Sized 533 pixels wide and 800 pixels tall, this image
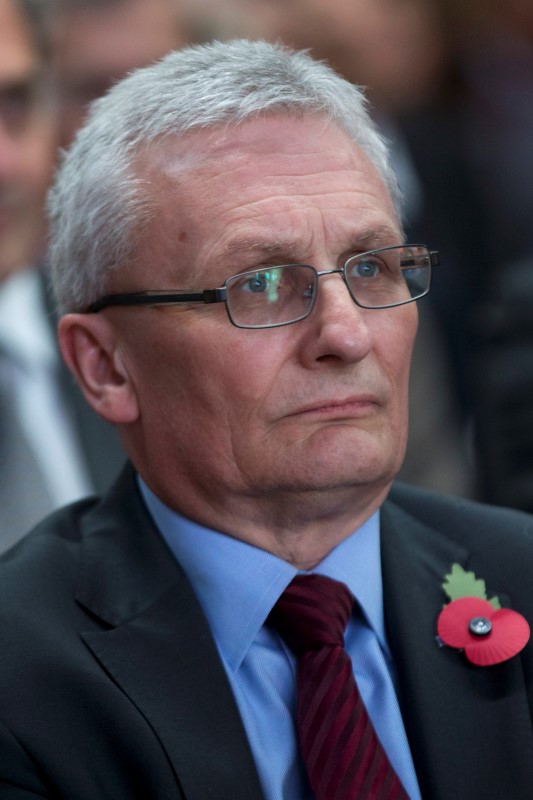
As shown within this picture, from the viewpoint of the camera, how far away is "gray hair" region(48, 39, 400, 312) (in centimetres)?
242

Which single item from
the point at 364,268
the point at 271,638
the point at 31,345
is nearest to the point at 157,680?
the point at 271,638

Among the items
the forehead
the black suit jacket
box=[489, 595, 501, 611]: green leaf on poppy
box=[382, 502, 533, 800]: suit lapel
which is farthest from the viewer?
box=[489, 595, 501, 611]: green leaf on poppy

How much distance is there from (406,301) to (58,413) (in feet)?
5.92

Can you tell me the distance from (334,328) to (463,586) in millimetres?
654

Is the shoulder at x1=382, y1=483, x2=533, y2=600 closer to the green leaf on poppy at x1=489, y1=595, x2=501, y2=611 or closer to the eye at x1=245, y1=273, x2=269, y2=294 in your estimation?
the green leaf on poppy at x1=489, y1=595, x2=501, y2=611

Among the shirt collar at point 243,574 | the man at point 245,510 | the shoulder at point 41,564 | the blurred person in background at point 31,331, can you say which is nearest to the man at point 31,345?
the blurred person in background at point 31,331

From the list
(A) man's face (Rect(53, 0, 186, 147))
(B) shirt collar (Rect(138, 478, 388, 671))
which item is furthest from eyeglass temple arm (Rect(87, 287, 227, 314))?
(A) man's face (Rect(53, 0, 186, 147))

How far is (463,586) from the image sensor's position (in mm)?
2520

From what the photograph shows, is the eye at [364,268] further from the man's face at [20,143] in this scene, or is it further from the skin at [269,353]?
the man's face at [20,143]

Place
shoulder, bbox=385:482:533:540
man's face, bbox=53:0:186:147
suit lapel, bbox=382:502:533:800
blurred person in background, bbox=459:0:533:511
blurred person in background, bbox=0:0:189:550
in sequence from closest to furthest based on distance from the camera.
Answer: suit lapel, bbox=382:502:533:800, shoulder, bbox=385:482:533:540, blurred person in background, bbox=459:0:533:511, blurred person in background, bbox=0:0:189:550, man's face, bbox=53:0:186:147

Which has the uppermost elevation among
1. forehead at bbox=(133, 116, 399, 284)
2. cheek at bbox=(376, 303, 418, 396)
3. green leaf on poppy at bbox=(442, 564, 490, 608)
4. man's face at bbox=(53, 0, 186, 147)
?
man's face at bbox=(53, 0, 186, 147)

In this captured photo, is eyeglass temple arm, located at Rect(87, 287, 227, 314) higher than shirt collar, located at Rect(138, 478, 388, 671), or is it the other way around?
eyeglass temple arm, located at Rect(87, 287, 227, 314)

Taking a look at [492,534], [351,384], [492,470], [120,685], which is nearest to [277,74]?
[351,384]

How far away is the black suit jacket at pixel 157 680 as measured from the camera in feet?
6.97
